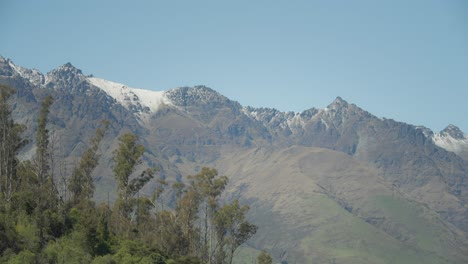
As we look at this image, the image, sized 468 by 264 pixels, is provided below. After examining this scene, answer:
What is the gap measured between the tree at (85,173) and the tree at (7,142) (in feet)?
47.4

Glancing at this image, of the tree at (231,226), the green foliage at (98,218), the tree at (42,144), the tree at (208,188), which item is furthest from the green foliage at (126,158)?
the tree at (231,226)

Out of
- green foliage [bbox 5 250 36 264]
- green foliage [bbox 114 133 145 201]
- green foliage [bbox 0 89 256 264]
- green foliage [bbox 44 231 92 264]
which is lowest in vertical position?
green foliage [bbox 5 250 36 264]

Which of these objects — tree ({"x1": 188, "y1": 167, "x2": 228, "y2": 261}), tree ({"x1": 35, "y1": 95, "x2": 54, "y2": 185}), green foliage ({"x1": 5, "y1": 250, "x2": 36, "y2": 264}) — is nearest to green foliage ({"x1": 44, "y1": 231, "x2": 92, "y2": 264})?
green foliage ({"x1": 5, "y1": 250, "x2": 36, "y2": 264})

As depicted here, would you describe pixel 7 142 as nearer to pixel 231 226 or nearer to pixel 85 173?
pixel 85 173

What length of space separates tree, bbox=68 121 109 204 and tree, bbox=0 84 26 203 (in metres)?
14.4

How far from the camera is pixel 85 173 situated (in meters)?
153

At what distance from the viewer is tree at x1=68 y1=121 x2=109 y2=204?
149500mm

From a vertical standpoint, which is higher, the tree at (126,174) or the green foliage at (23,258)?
the tree at (126,174)

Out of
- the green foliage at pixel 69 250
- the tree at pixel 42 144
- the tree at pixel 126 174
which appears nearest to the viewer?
the green foliage at pixel 69 250

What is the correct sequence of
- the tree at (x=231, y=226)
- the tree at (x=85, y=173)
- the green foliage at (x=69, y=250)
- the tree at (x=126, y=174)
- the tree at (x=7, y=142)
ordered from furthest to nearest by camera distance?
1. the tree at (x=85, y=173)
2. the tree at (x=126, y=174)
3. the tree at (x=231, y=226)
4. the tree at (x=7, y=142)
5. the green foliage at (x=69, y=250)

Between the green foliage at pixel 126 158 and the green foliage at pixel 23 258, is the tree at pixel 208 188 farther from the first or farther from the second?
the green foliage at pixel 23 258

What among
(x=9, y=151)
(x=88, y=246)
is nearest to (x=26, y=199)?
(x=88, y=246)

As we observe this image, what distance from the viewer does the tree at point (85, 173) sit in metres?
150

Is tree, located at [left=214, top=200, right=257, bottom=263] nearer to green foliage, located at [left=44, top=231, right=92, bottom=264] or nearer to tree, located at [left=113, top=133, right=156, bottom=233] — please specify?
tree, located at [left=113, top=133, right=156, bottom=233]
